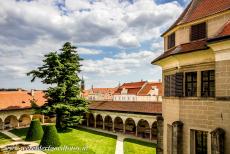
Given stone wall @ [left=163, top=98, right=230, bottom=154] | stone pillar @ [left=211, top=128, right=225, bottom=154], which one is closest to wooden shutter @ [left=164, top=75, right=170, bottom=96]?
stone wall @ [left=163, top=98, right=230, bottom=154]

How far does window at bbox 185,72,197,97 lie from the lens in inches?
526

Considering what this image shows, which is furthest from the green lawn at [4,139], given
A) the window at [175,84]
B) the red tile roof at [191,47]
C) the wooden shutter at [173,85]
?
the red tile roof at [191,47]

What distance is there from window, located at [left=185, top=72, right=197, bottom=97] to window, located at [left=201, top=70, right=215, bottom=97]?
581mm

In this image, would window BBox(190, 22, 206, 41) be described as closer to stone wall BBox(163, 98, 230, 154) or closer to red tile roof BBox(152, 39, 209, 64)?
red tile roof BBox(152, 39, 209, 64)

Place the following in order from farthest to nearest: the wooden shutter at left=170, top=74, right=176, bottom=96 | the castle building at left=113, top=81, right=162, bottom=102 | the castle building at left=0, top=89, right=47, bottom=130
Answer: the castle building at left=113, top=81, right=162, bottom=102, the castle building at left=0, top=89, right=47, bottom=130, the wooden shutter at left=170, top=74, right=176, bottom=96

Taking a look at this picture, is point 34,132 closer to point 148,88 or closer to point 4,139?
point 4,139

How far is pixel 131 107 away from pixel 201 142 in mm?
24791

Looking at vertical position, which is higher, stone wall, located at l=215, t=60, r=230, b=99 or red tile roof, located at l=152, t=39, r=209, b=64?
red tile roof, located at l=152, t=39, r=209, b=64

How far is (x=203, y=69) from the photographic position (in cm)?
1265

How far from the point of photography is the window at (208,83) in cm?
1228

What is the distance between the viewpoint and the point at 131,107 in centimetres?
3762

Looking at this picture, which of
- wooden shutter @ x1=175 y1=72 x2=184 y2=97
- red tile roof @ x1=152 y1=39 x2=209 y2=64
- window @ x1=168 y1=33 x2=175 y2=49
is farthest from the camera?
window @ x1=168 y1=33 x2=175 y2=49

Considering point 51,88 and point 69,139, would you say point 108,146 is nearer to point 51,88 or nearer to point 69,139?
point 69,139

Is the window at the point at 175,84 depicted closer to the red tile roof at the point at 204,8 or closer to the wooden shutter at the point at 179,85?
the wooden shutter at the point at 179,85
